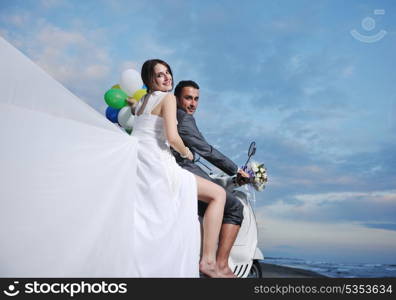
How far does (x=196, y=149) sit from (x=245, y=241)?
882 mm

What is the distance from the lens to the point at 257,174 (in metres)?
3.68

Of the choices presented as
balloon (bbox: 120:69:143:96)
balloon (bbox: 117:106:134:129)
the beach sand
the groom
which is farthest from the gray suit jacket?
the beach sand

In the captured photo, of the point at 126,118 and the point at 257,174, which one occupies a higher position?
the point at 126,118

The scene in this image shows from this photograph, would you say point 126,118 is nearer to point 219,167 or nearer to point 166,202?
point 219,167

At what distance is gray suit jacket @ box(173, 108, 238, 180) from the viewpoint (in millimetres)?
3359

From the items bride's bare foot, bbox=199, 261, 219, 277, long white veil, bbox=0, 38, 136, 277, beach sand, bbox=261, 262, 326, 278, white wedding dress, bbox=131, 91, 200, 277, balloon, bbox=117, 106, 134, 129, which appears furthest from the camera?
beach sand, bbox=261, 262, 326, 278

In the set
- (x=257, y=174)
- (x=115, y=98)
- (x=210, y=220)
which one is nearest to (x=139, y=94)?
(x=115, y=98)

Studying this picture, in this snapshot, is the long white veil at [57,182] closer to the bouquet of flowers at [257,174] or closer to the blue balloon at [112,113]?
the bouquet of flowers at [257,174]

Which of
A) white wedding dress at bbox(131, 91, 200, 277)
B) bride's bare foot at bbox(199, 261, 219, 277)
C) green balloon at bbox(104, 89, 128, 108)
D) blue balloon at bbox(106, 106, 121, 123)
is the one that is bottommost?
bride's bare foot at bbox(199, 261, 219, 277)

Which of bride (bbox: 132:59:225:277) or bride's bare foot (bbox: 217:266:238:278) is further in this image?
bride's bare foot (bbox: 217:266:238:278)

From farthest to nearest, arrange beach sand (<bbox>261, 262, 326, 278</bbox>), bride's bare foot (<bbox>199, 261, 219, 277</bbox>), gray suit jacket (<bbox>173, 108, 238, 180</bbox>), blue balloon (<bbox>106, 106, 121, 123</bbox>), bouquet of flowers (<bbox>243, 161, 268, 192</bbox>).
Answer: beach sand (<bbox>261, 262, 326, 278</bbox>)
blue balloon (<bbox>106, 106, 121, 123</bbox>)
bouquet of flowers (<bbox>243, 161, 268, 192</bbox>)
gray suit jacket (<bbox>173, 108, 238, 180</bbox>)
bride's bare foot (<bbox>199, 261, 219, 277</bbox>)

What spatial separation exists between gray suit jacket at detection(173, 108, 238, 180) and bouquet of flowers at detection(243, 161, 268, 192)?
0.78ft

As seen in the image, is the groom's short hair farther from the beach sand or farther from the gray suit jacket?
the beach sand

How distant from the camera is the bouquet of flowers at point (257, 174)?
12.0 ft
